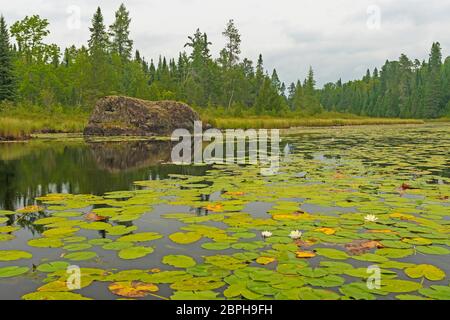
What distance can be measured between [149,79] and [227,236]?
7025 cm

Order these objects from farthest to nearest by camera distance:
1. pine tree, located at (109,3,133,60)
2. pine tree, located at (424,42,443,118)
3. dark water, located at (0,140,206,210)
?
1. pine tree, located at (424,42,443,118)
2. pine tree, located at (109,3,133,60)
3. dark water, located at (0,140,206,210)

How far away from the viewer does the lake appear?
2.83 m

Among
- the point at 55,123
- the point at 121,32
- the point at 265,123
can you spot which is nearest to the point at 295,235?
the point at 55,123

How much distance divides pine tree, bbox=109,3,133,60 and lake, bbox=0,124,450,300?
189 ft

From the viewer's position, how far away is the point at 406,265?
325 centimetres

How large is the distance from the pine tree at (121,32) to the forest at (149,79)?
6.2 inches

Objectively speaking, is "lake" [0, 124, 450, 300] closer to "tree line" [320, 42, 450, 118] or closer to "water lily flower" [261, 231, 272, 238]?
"water lily flower" [261, 231, 272, 238]

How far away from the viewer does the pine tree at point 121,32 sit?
6016 centimetres

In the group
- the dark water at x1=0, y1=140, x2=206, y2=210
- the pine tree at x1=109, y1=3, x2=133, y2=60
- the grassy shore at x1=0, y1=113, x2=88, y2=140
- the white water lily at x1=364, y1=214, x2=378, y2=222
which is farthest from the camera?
the pine tree at x1=109, y1=3, x2=133, y2=60

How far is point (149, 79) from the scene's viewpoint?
70.9 metres

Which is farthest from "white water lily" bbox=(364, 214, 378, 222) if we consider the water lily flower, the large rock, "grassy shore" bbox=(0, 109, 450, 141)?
the large rock

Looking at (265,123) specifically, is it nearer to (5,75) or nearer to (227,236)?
(5,75)
